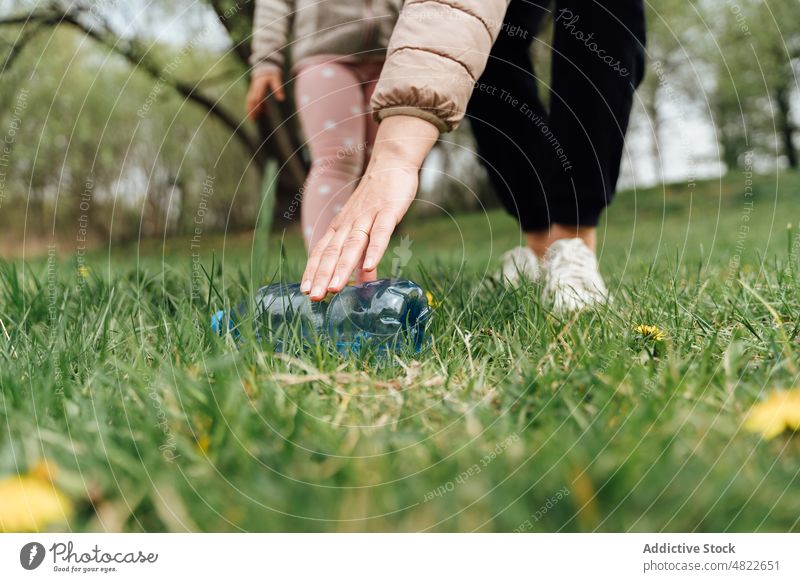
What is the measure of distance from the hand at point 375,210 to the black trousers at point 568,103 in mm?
659

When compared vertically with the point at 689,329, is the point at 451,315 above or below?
A: above

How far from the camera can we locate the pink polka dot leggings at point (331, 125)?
73.9 inches

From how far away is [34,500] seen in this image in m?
0.79

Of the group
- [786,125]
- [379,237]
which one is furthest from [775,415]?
[786,125]

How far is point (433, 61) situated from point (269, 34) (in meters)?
0.86

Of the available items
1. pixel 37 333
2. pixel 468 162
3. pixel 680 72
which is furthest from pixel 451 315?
pixel 680 72

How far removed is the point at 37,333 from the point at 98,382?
0.29 metres

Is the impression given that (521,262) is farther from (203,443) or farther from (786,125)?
(786,125)

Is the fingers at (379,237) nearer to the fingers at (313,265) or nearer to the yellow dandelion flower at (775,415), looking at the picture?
the fingers at (313,265)

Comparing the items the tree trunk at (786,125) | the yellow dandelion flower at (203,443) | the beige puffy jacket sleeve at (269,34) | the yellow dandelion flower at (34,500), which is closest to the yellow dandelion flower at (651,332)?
the yellow dandelion flower at (203,443)

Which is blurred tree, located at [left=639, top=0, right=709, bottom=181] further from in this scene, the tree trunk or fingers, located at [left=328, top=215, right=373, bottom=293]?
fingers, located at [left=328, top=215, right=373, bottom=293]

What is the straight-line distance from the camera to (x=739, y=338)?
122 cm

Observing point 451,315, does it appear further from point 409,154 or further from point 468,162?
point 468,162

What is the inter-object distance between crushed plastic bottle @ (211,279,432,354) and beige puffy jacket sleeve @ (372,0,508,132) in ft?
1.12
